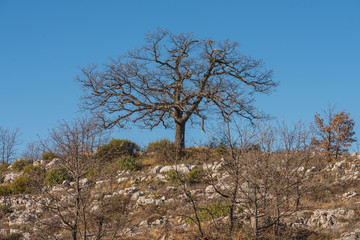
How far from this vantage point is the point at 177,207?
1365 cm

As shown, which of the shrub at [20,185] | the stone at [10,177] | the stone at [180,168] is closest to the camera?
the stone at [180,168]

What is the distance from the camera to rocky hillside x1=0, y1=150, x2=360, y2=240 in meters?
9.45

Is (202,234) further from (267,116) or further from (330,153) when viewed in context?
(267,116)

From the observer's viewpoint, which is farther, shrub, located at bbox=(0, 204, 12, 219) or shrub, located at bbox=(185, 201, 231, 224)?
shrub, located at bbox=(0, 204, 12, 219)

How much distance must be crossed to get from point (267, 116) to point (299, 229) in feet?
52.2

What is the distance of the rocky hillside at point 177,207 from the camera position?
31.0ft

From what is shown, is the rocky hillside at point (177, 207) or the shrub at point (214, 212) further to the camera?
the shrub at point (214, 212)

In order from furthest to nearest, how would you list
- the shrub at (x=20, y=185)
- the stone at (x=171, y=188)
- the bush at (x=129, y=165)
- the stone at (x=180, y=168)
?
the bush at (x=129, y=165)
the shrub at (x=20, y=185)
the stone at (x=180, y=168)
the stone at (x=171, y=188)

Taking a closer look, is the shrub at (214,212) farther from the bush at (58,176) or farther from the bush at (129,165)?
the bush at (58,176)

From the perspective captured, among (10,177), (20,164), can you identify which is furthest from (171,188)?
(20,164)

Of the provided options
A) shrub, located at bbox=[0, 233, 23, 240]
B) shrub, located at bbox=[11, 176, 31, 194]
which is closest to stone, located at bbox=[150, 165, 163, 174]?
shrub, located at bbox=[11, 176, 31, 194]

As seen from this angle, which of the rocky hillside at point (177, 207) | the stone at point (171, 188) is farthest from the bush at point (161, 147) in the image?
the stone at point (171, 188)

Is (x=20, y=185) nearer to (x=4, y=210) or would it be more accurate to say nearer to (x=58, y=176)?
(x=58, y=176)

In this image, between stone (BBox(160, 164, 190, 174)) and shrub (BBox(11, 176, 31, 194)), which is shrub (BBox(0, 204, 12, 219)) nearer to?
shrub (BBox(11, 176, 31, 194))
